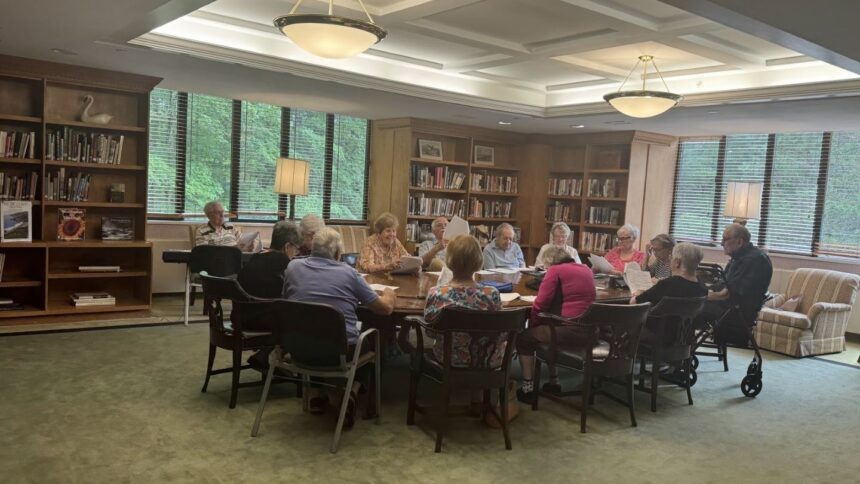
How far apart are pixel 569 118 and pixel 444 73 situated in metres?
1.72

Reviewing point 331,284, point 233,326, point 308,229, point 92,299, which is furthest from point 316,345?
point 92,299

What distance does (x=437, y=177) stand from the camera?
337 inches

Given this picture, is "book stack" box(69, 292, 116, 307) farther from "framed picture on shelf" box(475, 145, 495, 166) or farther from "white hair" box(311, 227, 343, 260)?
"framed picture on shelf" box(475, 145, 495, 166)

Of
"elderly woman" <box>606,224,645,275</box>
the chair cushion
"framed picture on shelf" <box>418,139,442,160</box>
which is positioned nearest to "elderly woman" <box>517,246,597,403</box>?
"elderly woman" <box>606,224,645,275</box>

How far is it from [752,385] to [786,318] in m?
1.85

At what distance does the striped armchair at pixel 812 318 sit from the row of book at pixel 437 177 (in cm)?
407

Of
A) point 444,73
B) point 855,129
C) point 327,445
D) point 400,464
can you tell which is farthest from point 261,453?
point 855,129

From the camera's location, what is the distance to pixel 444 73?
6.63 m

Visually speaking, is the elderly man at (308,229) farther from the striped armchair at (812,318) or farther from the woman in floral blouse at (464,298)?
the striped armchair at (812,318)

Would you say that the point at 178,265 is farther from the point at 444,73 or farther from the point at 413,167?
the point at 444,73

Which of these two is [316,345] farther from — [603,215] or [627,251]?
[603,215]

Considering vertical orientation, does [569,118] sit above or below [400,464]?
above

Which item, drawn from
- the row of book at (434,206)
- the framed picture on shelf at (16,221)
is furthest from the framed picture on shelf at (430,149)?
the framed picture on shelf at (16,221)

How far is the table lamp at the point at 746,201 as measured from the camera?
7221 millimetres
